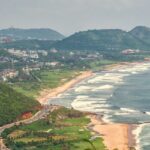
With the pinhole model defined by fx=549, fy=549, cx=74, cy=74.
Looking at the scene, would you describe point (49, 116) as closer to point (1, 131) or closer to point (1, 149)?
point (1, 131)

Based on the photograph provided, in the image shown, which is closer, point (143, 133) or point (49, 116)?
point (143, 133)

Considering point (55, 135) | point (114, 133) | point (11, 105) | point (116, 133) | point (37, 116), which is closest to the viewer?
point (55, 135)

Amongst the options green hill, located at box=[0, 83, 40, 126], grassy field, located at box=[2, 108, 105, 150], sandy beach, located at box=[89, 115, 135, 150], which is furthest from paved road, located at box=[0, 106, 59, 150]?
sandy beach, located at box=[89, 115, 135, 150]

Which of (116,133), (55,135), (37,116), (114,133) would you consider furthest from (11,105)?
(116,133)

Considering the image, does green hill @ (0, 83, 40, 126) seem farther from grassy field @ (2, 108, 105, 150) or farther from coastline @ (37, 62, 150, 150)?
coastline @ (37, 62, 150, 150)

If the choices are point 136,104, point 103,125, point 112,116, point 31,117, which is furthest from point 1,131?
point 136,104

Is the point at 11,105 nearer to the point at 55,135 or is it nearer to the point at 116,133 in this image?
the point at 55,135
